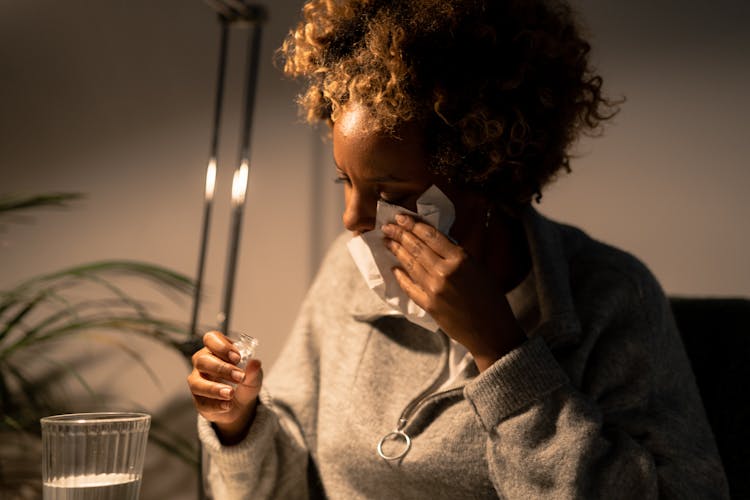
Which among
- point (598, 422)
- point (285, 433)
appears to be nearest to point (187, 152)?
point (285, 433)

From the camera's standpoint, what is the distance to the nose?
89 cm

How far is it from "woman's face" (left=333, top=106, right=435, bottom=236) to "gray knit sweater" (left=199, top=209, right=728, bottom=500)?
23 centimetres

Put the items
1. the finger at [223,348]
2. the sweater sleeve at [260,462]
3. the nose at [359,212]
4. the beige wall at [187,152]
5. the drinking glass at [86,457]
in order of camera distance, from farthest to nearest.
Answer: the beige wall at [187,152], the sweater sleeve at [260,462], the nose at [359,212], the finger at [223,348], the drinking glass at [86,457]

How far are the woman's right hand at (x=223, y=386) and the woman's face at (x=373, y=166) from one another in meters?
0.22

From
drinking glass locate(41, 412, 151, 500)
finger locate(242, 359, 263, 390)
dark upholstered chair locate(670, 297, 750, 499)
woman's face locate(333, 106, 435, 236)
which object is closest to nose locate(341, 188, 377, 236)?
woman's face locate(333, 106, 435, 236)

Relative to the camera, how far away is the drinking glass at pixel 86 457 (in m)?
0.57

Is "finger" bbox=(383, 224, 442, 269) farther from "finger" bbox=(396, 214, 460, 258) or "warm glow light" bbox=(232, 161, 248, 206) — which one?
"warm glow light" bbox=(232, 161, 248, 206)

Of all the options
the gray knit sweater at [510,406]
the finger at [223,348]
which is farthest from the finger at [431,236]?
the finger at [223,348]

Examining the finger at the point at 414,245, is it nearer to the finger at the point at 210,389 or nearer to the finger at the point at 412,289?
the finger at the point at 412,289

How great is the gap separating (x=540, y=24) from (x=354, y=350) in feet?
1.78

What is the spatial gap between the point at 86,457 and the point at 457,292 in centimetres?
43

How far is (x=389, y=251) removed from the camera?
941 millimetres

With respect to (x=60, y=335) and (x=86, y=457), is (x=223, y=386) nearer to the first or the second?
(x=86, y=457)

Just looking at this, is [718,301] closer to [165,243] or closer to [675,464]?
[675,464]
